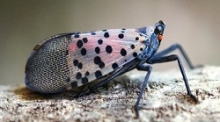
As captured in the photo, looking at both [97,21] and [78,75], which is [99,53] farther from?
[97,21]

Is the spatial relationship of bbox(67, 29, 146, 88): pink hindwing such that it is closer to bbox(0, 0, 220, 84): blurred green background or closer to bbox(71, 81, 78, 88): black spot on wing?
bbox(71, 81, 78, 88): black spot on wing

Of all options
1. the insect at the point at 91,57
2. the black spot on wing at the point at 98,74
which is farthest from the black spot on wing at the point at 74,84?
the black spot on wing at the point at 98,74

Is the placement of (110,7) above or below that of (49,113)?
above

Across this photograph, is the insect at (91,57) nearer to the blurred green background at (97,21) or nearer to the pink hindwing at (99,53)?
the pink hindwing at (99,53)

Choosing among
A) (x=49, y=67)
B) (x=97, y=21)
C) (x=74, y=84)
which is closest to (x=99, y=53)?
(x=74, y=84)

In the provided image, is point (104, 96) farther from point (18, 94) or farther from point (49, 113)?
point (18, 94)

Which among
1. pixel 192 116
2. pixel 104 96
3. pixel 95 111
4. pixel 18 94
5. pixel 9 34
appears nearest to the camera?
pixel 192 116

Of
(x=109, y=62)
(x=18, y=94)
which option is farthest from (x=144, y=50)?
→ (x=18, y=94)
